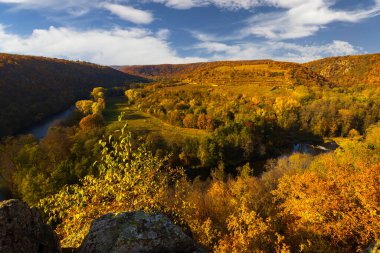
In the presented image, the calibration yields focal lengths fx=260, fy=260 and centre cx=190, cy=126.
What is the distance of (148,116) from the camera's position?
12938 centimetres

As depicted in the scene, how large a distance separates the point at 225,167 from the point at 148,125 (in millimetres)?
48524

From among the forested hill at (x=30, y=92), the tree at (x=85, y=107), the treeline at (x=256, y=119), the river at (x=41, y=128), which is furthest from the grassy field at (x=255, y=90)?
the river at (x=41, y=128)

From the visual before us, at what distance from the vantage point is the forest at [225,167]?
488 inches

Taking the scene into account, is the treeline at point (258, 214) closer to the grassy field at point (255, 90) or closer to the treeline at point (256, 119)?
the treeline at point (256, 119)

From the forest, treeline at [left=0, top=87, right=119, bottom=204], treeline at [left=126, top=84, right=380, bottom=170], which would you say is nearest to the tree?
the forest

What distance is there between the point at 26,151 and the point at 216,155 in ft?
153

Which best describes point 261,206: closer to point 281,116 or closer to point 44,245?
point 44,245

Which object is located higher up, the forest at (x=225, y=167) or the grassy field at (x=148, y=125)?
the forest at (x=225, y=167)

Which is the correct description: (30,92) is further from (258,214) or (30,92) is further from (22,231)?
(22,231)

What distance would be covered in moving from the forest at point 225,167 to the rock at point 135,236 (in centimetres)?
107

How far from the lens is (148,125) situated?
11300cm

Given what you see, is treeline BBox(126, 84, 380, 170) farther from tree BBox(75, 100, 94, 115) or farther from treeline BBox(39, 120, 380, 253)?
treeline BBox(39, 120, 380, 253)

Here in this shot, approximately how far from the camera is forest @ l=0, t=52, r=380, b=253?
40.7 ft

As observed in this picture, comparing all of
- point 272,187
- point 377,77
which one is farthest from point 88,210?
point 377,77
